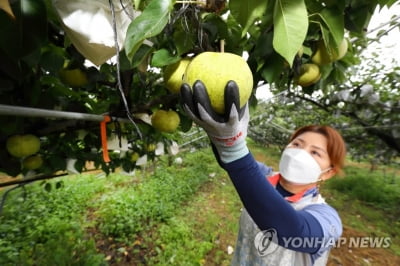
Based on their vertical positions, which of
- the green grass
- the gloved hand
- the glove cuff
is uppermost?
the gloved hand

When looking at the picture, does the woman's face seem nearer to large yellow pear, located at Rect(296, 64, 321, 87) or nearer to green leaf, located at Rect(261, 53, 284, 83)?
large yellow pear, located at Rect(296, 64, 321, 87)

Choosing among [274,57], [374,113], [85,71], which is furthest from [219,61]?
[374,113]

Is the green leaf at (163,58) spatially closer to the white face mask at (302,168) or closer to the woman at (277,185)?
the woman at (277,185)

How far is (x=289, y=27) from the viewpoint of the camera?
0.43 metres

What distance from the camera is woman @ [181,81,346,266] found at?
0.59 m

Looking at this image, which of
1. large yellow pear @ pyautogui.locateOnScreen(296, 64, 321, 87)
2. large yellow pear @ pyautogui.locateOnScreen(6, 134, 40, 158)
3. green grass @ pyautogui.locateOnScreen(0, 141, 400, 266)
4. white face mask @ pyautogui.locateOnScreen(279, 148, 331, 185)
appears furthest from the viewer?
green grass @ pyautogui.locateOnScreen(0, 141, 400, 266)

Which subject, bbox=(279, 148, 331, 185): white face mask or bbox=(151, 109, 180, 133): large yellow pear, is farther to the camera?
bbox=(279, 148, 331, 185): white face mask

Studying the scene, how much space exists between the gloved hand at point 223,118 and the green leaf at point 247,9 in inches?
4.9

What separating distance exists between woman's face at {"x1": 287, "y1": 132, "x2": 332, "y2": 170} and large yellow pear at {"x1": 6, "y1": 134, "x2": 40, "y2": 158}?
132 centimetres

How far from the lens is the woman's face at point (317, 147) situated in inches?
52.7

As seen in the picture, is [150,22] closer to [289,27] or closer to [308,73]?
[289,27]

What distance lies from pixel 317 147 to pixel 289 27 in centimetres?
107

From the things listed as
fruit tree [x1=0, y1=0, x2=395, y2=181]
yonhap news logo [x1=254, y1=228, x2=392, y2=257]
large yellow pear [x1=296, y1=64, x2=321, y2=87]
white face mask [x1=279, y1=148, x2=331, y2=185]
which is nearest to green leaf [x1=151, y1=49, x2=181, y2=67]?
fruit tree [x1=0, y1=0, x2=395, y2=181]

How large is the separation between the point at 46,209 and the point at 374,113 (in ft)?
16.4
